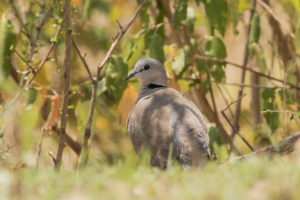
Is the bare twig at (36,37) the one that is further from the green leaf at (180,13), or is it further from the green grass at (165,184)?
the green grass at (165,184)

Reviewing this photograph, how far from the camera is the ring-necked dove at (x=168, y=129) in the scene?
15.0 ft

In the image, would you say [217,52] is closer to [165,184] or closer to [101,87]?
[101,87]

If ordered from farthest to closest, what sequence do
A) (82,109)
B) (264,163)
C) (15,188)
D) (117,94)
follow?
1. (82,109)
2. (117,94)
3. (264,163)
4. (15,188)

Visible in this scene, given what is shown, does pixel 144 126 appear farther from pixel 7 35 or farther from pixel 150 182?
pixel 150 182

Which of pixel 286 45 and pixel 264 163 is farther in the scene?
pixel 286 45

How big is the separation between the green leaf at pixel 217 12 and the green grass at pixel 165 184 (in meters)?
2.89

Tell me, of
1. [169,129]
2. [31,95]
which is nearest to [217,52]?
[169,129]

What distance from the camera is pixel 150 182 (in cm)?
271

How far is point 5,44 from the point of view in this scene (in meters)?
4.88

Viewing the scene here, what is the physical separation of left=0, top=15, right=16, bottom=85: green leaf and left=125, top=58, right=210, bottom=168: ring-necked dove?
1207 millimetres

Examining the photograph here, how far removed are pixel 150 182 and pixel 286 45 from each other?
15.4 feet

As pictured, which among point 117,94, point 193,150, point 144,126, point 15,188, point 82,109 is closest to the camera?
point 15,188

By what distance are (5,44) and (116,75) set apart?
3.58 ft

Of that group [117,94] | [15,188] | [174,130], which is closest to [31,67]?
[117,94]
